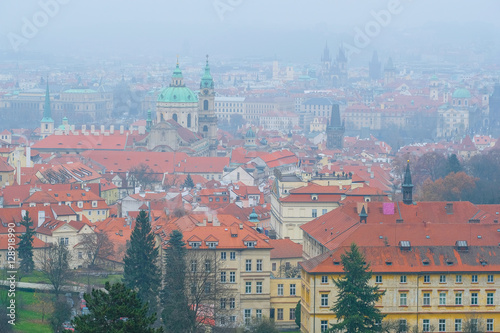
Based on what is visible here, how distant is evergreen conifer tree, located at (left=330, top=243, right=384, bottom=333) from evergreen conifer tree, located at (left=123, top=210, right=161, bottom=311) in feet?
24.2

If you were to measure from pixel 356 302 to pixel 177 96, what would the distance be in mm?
88778

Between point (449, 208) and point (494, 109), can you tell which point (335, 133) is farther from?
point (449, 208)

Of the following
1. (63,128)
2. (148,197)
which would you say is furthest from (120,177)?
(63,128)

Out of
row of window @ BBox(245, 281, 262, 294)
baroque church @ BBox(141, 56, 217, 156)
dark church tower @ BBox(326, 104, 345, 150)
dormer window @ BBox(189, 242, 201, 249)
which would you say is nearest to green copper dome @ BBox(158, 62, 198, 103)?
baroque church @ BBox(141, 56, 217, 156)

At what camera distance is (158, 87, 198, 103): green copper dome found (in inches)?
5113

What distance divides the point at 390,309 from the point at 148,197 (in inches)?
1286

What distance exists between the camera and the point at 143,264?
48.4 meters

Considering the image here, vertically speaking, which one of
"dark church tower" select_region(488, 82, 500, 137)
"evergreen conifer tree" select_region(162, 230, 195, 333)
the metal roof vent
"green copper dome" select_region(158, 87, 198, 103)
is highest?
"green copper dome" select_region(158, 87, 198, 103)

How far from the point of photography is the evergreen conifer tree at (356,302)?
42.0 metres

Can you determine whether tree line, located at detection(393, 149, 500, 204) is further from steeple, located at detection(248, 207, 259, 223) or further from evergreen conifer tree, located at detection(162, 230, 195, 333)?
evergreen conifer tree, located at detection(162, 230, 195, 333)

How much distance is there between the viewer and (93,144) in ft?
387

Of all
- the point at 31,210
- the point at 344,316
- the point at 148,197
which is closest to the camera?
the point at 344,316

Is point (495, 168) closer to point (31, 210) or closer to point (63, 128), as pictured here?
point (31, 210)

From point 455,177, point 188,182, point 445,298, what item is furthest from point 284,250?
point 188,182
